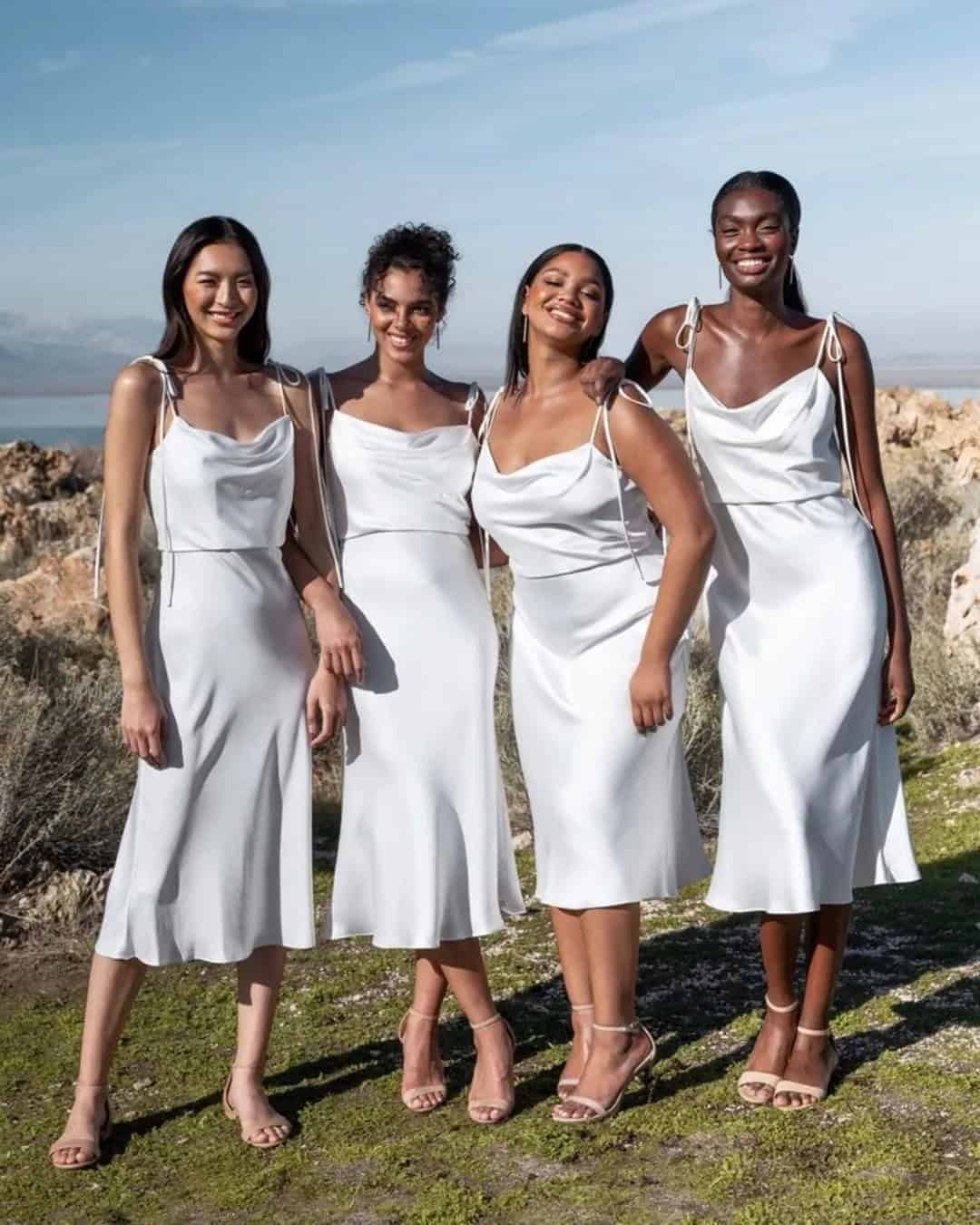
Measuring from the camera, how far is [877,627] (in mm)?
3615

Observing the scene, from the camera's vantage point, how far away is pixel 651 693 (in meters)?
3.49

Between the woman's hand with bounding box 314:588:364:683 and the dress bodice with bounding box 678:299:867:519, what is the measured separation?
91cm

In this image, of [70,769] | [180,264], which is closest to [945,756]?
[70,769]

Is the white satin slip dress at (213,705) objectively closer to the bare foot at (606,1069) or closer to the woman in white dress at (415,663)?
the woman in white dress at (415,663)

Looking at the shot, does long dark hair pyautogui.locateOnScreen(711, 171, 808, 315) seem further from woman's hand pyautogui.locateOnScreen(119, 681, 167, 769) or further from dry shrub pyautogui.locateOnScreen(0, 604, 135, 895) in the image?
dry shrub pyautogui.locateOnScreen(0, 604, 135, 895)

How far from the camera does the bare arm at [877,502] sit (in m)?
3.63

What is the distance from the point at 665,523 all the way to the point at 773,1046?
131cm

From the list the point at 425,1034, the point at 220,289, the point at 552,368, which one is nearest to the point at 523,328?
the point at 552,368

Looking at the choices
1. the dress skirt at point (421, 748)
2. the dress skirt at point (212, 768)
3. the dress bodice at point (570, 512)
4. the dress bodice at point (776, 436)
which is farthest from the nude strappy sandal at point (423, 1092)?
the dress bodice at point (776, 436)

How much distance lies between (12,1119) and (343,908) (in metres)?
1.02

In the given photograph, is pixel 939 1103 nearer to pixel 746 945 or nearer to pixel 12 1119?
pixel 746 945

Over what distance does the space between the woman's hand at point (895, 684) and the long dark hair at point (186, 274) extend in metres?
1.68

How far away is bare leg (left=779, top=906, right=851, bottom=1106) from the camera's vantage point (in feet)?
12.2

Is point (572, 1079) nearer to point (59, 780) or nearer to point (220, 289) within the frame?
point (220, 289)
